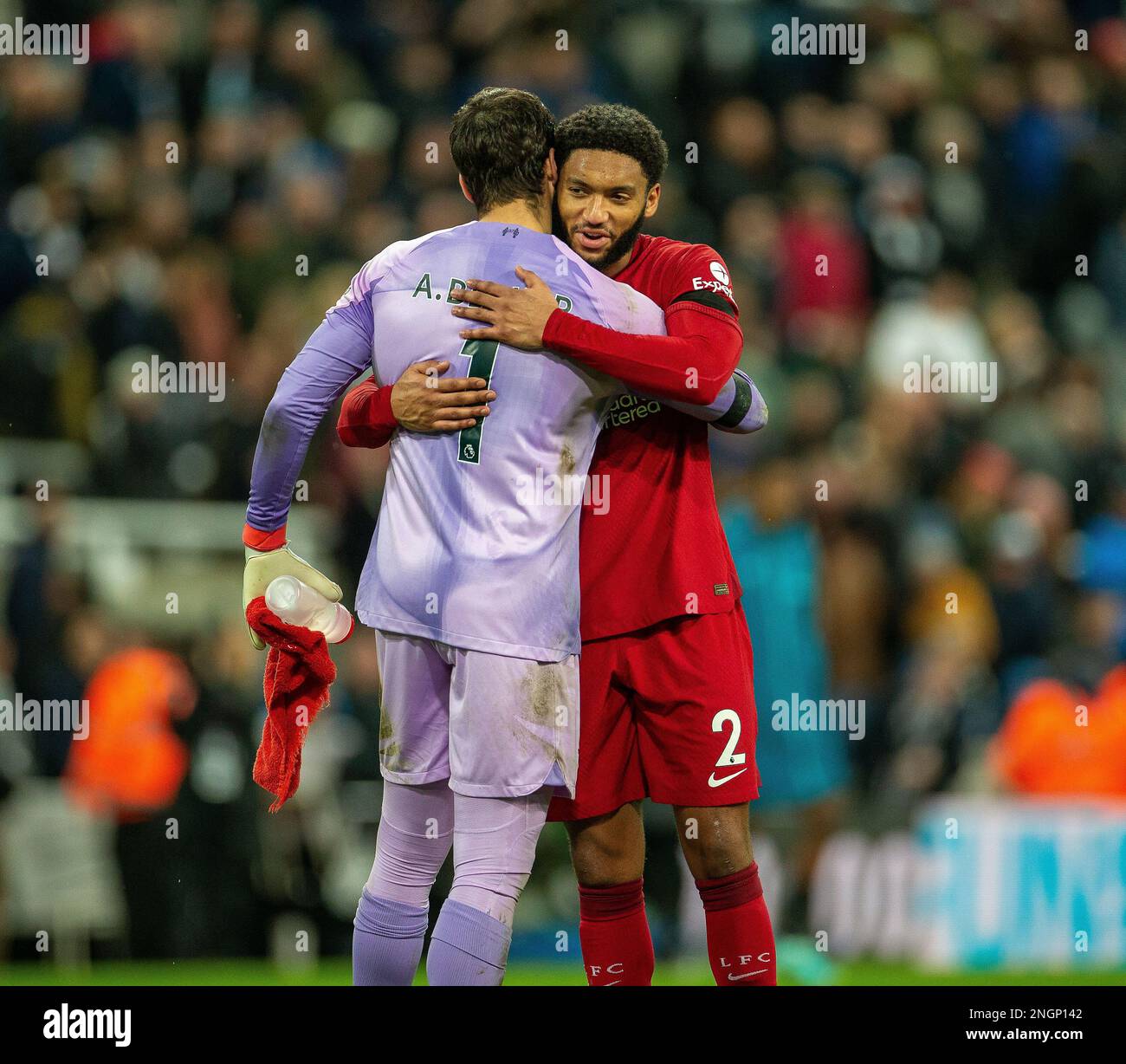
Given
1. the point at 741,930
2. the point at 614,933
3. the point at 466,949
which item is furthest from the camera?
the point at 614,933

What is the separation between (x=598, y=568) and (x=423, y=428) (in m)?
0.56

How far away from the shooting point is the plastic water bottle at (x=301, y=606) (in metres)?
3.55

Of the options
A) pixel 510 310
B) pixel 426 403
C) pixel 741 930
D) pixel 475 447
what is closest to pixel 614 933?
pixel 741 930

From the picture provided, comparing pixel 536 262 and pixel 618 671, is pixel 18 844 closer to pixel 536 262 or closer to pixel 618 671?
pixel 618 671

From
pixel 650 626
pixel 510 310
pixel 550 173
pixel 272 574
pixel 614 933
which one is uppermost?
pixel 550 173

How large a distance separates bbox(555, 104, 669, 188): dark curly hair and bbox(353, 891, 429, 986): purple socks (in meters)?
1.60

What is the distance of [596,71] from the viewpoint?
8.48 meters

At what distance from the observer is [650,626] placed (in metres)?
3.68

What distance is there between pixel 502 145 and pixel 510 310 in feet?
1.12

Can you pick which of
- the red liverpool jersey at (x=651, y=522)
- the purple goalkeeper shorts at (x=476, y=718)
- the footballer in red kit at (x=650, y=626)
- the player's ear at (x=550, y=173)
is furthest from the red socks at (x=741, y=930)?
the player's ear at (x=550, y=173)

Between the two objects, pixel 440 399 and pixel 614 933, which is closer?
pixel 440 399

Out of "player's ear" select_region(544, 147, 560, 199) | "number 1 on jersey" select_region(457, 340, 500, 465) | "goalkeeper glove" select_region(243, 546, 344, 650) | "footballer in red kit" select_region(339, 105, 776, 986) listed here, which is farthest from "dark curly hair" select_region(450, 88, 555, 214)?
"goalkeeper glove" select_region(243, 546, 344, 650)

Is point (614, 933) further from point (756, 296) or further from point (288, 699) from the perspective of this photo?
point (756, 296)

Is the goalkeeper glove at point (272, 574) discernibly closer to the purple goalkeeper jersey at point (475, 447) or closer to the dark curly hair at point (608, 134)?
the purple goalkeeper jersey at point (475, 447)
